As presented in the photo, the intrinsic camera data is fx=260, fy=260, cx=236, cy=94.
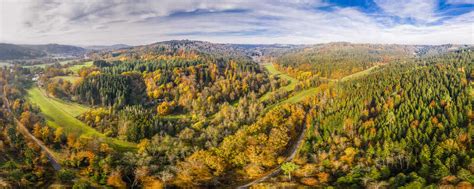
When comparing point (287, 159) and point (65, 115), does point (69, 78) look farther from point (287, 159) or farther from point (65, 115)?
point (287, 159)

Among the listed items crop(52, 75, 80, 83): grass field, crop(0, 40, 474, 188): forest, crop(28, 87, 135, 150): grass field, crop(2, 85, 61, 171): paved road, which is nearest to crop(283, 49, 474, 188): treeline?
crop(0, 40, 474, 188): forest

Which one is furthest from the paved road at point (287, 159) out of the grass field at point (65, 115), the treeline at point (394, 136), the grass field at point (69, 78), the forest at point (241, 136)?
the grass field at point (69, 78)

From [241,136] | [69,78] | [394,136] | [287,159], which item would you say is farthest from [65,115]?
[394,136]

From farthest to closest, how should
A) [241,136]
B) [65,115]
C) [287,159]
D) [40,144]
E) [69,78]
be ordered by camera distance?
[69,78] < [65,115] < [241,136] < [287,159] < [40,144]

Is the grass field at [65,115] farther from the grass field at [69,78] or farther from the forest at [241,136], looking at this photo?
the grass field at [69,78]

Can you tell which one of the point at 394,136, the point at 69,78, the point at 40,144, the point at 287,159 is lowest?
the point at 287,159

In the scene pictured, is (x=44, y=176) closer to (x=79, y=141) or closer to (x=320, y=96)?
(x=79, y=141)

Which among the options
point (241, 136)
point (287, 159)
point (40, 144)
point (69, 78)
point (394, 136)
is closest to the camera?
point (40, 144)
